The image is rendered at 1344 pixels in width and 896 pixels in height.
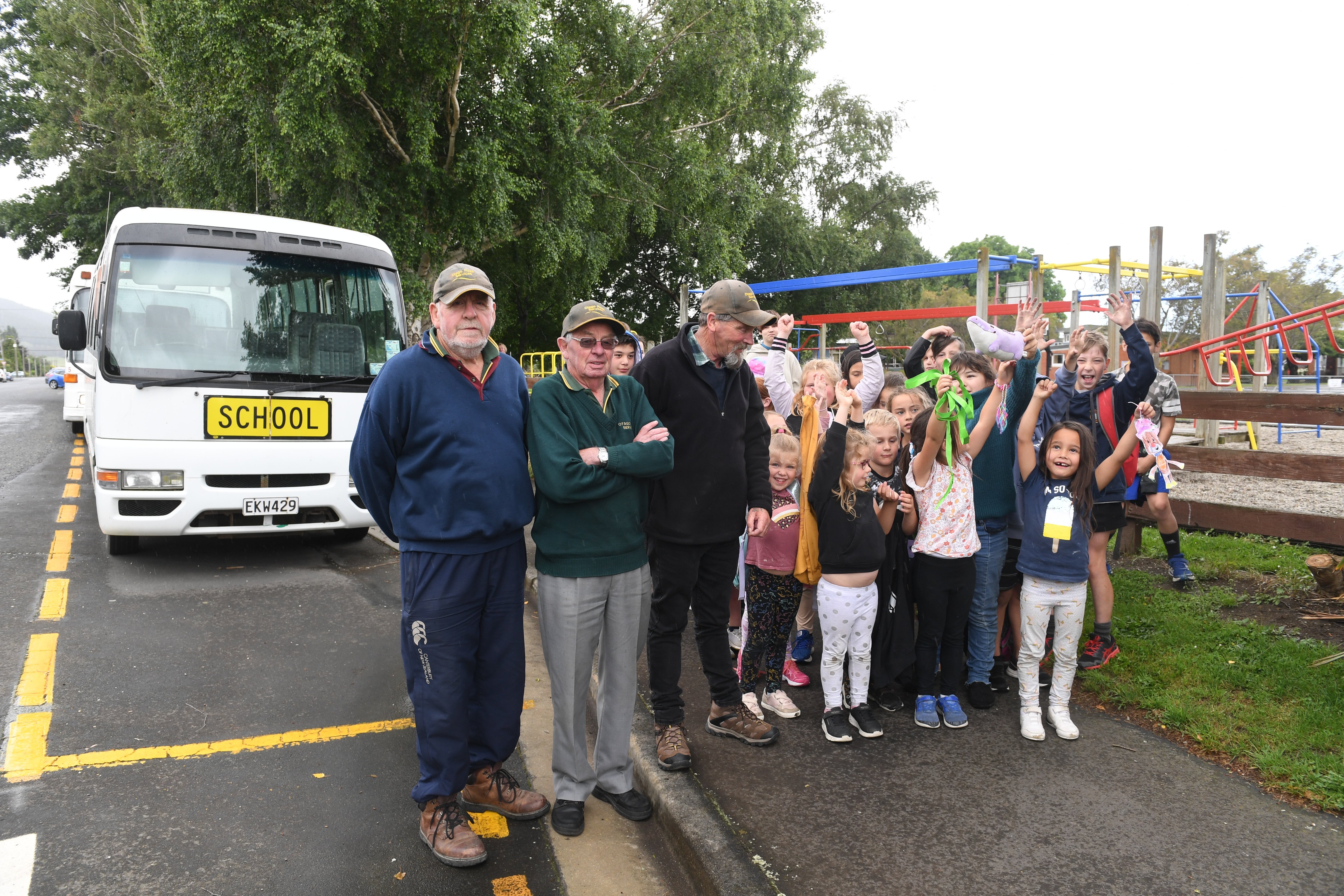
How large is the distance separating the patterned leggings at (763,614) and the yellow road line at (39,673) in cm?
350

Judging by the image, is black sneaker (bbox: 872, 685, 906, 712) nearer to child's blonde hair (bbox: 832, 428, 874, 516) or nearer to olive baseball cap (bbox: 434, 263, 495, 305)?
child's blonde hair (bbox: 832, 428, 874, 516)

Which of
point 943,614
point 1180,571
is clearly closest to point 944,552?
point 943,614

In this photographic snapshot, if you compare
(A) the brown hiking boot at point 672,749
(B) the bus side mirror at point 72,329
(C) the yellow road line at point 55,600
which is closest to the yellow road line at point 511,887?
(A) the brown hiking boot at point 672,749

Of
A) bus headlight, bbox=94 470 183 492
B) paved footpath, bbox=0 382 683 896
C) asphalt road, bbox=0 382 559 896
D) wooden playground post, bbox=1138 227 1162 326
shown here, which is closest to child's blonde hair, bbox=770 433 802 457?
paved footpath, bbox=0 382 683 896

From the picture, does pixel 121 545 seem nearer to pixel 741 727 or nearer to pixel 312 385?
pixel 312 385

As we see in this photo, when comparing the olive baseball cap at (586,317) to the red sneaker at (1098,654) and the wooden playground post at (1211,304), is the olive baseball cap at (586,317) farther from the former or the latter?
the wooden playground post at (1211,304)

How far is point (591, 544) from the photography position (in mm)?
3137

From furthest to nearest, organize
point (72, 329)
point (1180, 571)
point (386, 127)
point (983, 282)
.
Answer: point (386, 127) < point (983, 282) < point (72, 329) < point (1180, 571)

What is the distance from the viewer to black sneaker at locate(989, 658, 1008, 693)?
14.3ft

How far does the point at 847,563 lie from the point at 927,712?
2.79 ft

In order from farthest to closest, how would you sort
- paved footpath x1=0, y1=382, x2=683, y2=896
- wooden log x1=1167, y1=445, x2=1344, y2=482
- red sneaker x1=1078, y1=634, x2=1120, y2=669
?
wooden log x1=1167, y1=445, x2=1344, y2=482
red sneaker x1=1078, y1=634, x2=1120, y2=669
paved footpath x1=0, y1=382, x2=683, y2=896

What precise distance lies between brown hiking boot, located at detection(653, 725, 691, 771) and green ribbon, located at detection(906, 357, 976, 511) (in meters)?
1.63

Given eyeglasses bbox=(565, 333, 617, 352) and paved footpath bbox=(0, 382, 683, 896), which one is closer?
paved footpath bbox=(0, 382, 683, 896)

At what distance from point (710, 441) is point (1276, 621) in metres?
4.02
